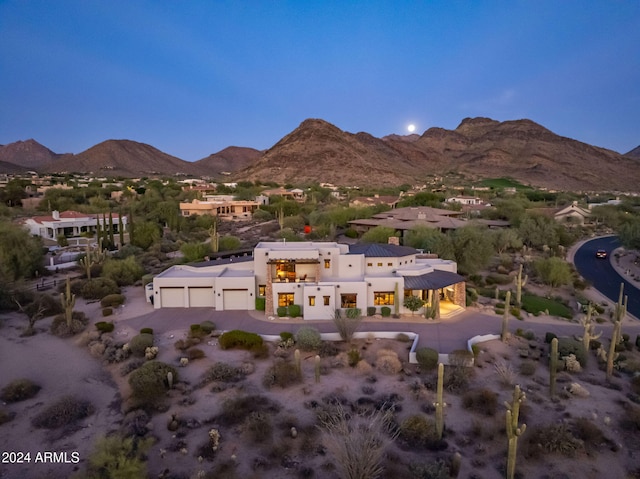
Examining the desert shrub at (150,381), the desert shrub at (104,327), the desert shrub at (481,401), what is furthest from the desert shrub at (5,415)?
the desert shrub at (481,401)

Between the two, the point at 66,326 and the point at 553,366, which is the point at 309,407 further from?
the point at 66,326

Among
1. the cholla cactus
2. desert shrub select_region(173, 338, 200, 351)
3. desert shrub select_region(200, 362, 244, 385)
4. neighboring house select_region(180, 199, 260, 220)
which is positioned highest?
neighboring house select_region(180, 199, 260, 220)

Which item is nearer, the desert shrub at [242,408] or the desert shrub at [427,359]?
the desert shrub at [242,408]

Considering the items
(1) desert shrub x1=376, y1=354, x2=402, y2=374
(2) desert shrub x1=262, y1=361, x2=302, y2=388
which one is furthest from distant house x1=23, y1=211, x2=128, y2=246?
(1) desert shrub x1=376, y1=354, x2=402, y2=374

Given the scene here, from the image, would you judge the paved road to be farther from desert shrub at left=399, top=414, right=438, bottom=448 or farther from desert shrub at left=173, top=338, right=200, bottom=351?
desert shrub at left=173, top=338, right=200, bottom=351

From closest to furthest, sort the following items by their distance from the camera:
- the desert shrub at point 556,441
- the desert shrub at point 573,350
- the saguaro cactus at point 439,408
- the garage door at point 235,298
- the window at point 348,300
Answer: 1. the desert shrub at point 556,441
2. the saguaro cactus at point 439,408
3. the desert shrub at point 573,350
4. the window at point 348,300
5. the garage door at point 235,298

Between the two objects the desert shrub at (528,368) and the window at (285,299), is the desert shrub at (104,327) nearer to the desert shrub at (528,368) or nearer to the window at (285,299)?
the window at (285,299)
